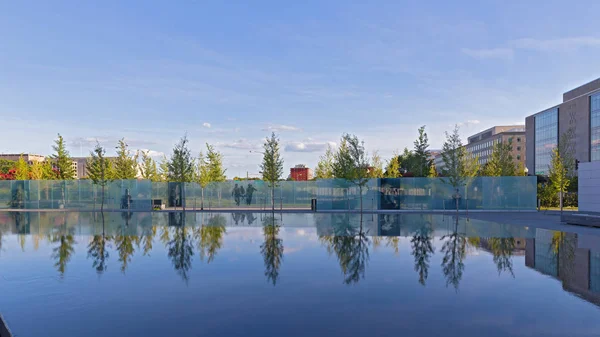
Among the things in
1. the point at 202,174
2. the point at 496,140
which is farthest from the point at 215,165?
the point at 496,140

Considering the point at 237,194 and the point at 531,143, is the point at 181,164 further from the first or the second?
the point at 531,143

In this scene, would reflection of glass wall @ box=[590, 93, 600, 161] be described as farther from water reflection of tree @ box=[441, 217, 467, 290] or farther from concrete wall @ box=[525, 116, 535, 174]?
water reflection of tree @ box=[441, 217, 467, 290]

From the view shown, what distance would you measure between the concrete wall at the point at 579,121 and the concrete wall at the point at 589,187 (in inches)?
2508

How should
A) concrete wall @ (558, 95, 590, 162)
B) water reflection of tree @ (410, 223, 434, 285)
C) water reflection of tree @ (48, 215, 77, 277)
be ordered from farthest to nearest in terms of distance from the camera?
concrete wall @ (558, 95, 590, 162) < water reflection of tree @ (48, 215, 77, 277) < water reflection of tree @ (410, 223, 434, 285)

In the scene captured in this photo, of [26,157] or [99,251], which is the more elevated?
[26,157]

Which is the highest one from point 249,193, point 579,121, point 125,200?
point 579,121

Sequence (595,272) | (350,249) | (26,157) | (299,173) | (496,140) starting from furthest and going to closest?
(26,157) < (496,140) < (299,173) < (350,249) < (595,272)

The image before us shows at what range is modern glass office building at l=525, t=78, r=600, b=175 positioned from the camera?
3041 inches

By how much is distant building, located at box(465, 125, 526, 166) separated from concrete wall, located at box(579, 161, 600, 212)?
9966 cm

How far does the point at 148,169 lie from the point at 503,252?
48339mm

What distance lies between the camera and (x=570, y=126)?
83125 millimetres

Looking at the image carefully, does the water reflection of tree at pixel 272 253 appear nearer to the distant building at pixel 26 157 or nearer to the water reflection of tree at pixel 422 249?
the water reflection of tree at pixel 422 249

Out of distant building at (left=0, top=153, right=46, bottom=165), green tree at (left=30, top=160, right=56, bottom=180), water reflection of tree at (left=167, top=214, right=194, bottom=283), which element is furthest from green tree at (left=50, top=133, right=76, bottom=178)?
distant building at (left=0, top=153, right=46, bottom=165)

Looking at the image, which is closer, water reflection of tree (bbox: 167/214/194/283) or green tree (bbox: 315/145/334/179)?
water reflection of tree (bbox: 167/214/194/283)
